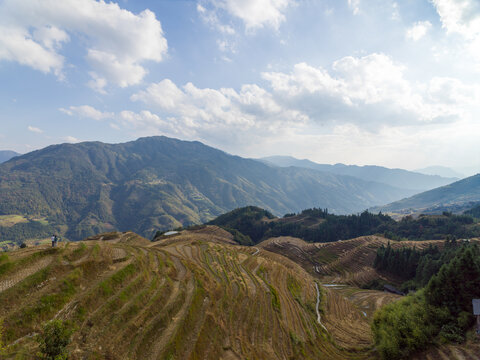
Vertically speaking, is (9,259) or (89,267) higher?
(9,259)

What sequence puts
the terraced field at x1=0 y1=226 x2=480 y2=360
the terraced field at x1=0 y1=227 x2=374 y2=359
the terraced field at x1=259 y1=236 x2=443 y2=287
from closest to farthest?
the terraced field at x1=0 y1=227 x2=374 y2=359 → the terraced field at x1=0 y1=226 x2=480 y2=360 → the terraced field at x1=259 y1=236 x2=443 y2=287

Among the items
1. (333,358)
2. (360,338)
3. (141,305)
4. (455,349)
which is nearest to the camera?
(455,349)

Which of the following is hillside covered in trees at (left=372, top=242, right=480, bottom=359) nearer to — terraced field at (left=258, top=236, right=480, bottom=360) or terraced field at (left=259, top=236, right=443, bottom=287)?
terraced field at (left=258, top=236, right=480, bottom=360)

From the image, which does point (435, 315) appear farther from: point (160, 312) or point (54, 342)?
point (54, 342)

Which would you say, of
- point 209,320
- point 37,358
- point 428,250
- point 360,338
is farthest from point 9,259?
point 428,250

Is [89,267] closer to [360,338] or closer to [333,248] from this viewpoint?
[360,338]

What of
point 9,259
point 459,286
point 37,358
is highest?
point 9,259

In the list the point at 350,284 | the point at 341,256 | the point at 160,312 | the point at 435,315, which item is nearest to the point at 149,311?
the point at 160,312

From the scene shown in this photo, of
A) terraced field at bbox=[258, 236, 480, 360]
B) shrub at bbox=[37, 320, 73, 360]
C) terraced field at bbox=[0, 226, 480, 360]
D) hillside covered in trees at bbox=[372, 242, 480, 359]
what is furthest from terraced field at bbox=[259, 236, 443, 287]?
shrub at bbox=[37, 320, 73, 360]
